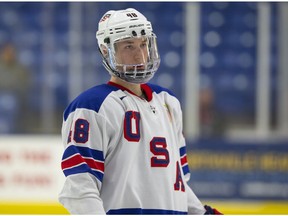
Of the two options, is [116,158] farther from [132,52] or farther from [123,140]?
[132,52]

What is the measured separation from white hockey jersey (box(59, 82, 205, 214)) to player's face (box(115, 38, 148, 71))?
0.24ft

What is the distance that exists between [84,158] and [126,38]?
354 millimetres

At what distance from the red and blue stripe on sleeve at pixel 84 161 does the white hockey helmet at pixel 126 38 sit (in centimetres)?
24

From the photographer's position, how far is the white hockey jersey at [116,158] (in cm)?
200

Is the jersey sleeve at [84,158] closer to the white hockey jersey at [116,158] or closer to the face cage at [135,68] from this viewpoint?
the white hockey jersey at [116,158]

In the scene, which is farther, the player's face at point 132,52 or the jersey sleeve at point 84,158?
the player's face at point 132,52

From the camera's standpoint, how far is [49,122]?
6.20 meters

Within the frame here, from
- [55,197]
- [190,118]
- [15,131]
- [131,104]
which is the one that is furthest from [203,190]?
[131,104]

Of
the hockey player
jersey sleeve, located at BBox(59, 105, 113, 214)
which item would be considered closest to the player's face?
the hockey player

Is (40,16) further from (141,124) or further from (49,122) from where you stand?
(141,124)

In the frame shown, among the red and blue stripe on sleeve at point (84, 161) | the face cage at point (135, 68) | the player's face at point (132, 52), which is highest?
the player's face at point (132, 52)

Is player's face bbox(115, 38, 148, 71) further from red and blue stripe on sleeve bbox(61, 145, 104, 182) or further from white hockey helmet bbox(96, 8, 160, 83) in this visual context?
red and blue stripe on sleeve bbox(61, 145, 104, 182)

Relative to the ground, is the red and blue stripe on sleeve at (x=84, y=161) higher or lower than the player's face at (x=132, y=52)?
lower

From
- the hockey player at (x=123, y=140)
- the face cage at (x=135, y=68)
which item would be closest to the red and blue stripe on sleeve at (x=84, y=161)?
the hockey player at (x=123, y=140)
